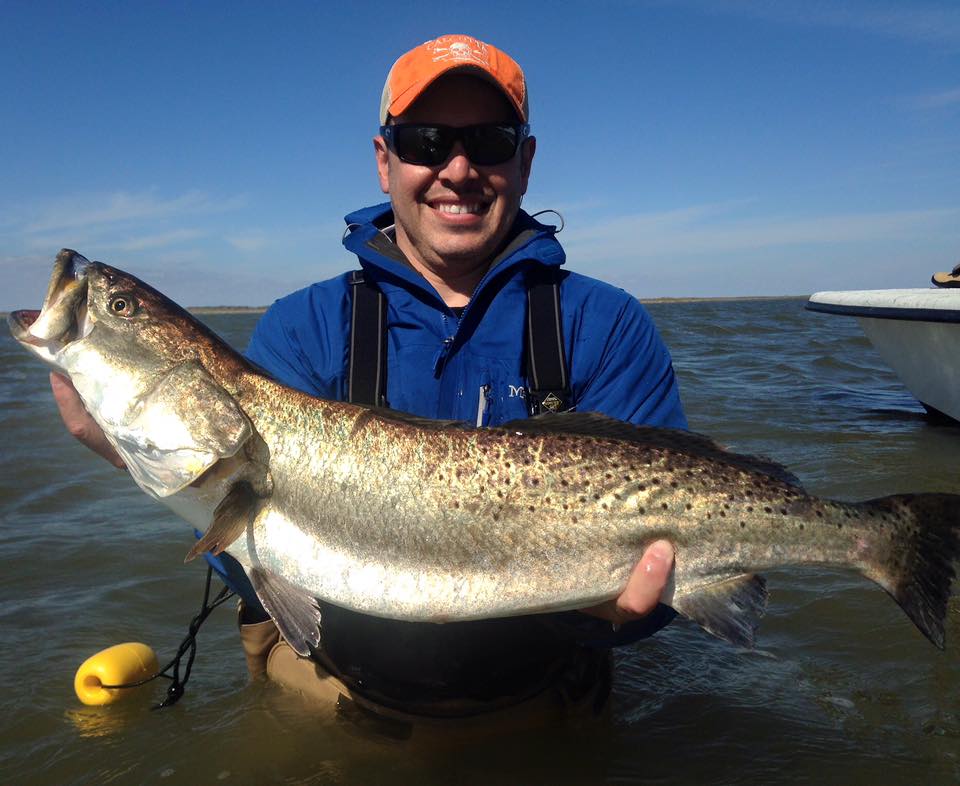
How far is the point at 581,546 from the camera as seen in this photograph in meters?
3.11

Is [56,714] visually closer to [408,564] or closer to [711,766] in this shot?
[408,564]

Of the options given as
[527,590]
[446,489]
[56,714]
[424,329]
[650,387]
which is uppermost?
[424,329]

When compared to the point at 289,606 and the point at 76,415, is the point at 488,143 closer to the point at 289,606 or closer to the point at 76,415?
the point at 76,415

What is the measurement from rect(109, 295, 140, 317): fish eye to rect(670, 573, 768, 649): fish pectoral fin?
7.82 feet

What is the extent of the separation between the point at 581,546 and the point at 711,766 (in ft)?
5.09

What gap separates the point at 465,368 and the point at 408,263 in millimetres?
689

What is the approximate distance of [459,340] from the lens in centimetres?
395

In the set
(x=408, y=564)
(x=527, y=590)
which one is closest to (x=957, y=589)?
(x=527, y=590)

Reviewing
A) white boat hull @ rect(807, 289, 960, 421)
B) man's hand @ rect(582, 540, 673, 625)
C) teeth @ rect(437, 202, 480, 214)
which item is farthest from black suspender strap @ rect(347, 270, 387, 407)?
white boat hull @ rect(807, 289, 960, 421)

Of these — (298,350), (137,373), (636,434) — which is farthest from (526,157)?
(137,373)

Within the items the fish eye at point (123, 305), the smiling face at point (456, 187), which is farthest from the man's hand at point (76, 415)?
the smiling face at point (456, 187)

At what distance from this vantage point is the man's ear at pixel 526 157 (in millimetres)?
4305

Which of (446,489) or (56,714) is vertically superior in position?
(446,489)

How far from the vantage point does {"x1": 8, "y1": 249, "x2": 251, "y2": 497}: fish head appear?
3.04m
